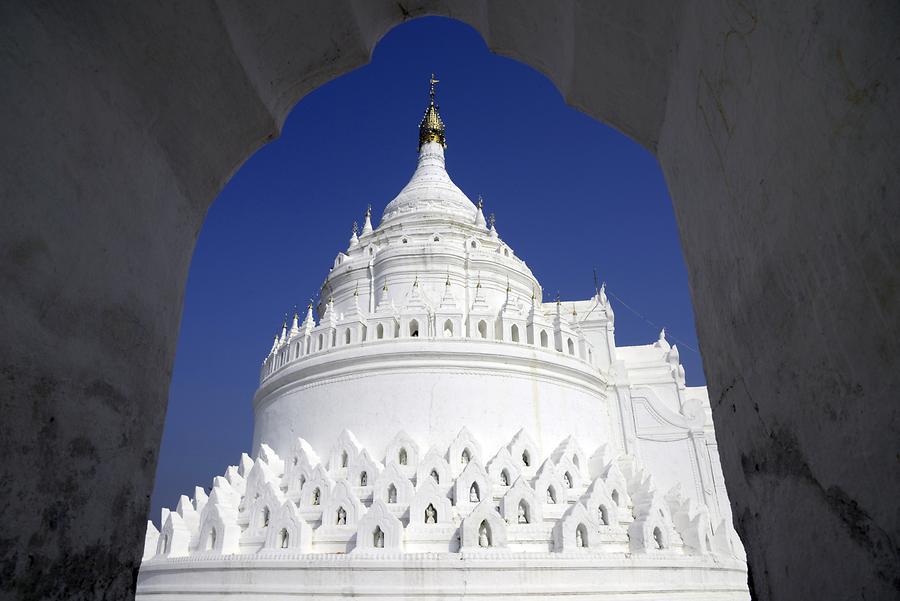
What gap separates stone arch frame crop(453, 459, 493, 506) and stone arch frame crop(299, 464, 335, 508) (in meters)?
3.80

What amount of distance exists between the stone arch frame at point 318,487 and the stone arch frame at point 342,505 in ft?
0.83

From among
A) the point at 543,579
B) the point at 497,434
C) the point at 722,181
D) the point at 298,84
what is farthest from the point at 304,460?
the point at 722,181

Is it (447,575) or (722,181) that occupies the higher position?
(722,181)

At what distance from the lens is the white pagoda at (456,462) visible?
1606cm

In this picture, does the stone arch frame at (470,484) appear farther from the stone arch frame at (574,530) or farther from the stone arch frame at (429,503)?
the stone arch frame at (574,530)

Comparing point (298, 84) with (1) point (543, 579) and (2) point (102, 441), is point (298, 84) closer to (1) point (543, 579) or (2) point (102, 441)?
(2) point (102, 441)

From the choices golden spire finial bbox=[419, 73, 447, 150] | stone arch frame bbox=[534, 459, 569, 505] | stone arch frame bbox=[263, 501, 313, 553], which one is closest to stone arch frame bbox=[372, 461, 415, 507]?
stone arch frame bbox=[263, 501, 313, 553]

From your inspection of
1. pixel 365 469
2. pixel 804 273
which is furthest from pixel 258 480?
pixel 804 273

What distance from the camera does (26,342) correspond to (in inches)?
97.1

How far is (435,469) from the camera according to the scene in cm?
1858

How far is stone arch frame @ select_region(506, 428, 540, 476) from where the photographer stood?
19.5 meters

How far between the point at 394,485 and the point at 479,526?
300 cm

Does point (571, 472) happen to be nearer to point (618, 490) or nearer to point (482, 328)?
point (618, 490)

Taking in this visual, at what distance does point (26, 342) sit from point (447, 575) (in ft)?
48.1
